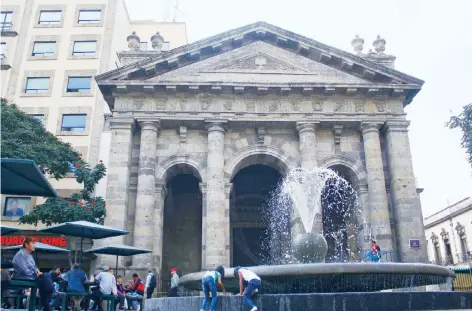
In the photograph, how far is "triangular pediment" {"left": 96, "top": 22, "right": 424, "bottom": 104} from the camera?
21.1 m

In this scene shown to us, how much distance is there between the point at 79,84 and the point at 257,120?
15.6 metres

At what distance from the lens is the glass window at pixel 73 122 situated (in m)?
29.9

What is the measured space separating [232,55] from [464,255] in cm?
2896

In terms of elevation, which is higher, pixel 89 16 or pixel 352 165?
pixel 89 16

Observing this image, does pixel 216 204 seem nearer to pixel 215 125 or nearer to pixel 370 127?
pixel 215 125

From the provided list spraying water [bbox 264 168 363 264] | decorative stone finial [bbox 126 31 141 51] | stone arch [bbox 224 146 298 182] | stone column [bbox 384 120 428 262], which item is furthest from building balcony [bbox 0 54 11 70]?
stone column [bbox 384 120 428 262]

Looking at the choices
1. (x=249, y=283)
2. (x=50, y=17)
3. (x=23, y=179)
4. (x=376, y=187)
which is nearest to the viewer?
(x=249, y=283)

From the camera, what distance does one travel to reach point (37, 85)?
31219 millimetres

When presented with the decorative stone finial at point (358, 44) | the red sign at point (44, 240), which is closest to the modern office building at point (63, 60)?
the red sign at point (44, 240)

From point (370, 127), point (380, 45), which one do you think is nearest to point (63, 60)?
point (380, 45)

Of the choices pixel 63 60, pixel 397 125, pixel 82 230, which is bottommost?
pixel 82 230

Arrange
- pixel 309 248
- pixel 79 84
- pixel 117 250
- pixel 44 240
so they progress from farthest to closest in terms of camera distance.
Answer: pixel 79 84, pixel 44 240, pixel 117 250, pixel 309 248

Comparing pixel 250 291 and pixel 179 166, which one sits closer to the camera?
pixel 250 291

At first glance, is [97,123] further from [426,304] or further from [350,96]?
[426,304]
